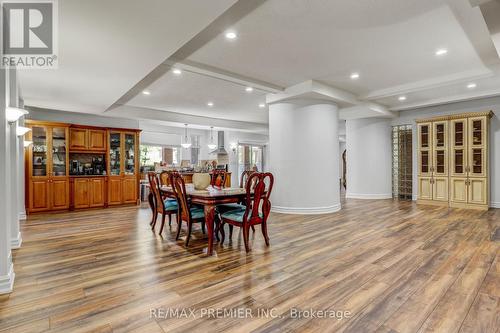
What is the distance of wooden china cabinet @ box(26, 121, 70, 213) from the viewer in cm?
600

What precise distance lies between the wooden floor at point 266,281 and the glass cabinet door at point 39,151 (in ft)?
8.38

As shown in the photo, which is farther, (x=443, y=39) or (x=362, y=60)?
(x=362, y=60)

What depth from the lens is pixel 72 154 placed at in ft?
22.0

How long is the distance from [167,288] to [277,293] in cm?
98

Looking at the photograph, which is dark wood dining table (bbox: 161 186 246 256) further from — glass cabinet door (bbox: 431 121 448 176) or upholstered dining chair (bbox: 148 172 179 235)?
glass cabinet door (bbox: 431 121 448 176)

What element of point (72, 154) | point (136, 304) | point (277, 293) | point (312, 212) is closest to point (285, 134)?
point (312, 212)

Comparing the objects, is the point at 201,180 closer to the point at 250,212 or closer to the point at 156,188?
the point at 156,188

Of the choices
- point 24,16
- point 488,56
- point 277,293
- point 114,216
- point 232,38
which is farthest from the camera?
point 114,216

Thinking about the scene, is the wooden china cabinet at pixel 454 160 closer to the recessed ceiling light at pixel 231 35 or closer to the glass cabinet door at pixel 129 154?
the recessed ceiling light at pixel 231 35

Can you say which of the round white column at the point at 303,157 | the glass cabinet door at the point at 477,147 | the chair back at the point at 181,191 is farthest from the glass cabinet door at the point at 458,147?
the chair back at the point at 181,191

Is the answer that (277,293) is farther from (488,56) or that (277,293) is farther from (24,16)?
(488,56)

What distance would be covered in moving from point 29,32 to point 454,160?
27.1 feet

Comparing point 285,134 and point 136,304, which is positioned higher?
point 285,134

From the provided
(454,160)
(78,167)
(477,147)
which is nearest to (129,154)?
(78,167)
